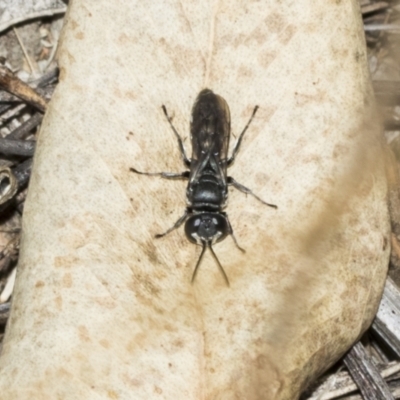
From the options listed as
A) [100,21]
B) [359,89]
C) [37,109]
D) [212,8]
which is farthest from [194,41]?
[37,109]

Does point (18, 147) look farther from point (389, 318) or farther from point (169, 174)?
point (389, 318)

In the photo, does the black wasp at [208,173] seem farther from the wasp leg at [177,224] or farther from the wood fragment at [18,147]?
the wood fragment at [18,147]

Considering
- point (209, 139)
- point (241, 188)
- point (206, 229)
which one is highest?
point (209, 139)

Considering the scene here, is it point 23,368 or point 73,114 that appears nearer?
point 23,368

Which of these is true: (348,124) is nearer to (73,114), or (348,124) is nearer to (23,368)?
(73,114)

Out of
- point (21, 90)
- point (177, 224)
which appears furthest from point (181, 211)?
point (21, 90)

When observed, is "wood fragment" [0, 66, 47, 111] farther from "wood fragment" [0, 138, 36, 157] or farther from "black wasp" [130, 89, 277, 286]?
"black wasp" [130, 89, 277, 286]
